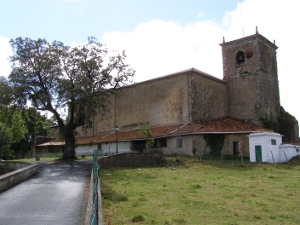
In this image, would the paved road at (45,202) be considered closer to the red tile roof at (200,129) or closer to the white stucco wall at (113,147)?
the red tile roof at (200,129)

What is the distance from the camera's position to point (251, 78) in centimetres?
3866

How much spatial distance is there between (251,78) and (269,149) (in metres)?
13.1

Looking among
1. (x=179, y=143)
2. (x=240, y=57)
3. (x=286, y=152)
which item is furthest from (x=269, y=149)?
(x=240, y=57)

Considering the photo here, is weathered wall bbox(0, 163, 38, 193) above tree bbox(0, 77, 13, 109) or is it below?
below

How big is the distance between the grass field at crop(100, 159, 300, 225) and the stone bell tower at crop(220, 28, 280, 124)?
16219 mm

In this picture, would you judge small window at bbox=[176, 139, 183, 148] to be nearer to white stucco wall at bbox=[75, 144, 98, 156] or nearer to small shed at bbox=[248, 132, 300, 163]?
small shed at bbox=[248, 132, 300, 163]

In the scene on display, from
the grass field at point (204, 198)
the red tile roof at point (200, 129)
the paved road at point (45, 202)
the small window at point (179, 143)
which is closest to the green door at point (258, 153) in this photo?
the red tile roof at point (200, 129)

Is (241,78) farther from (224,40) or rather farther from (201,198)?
(201,198)

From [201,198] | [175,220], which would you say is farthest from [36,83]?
[175,220]

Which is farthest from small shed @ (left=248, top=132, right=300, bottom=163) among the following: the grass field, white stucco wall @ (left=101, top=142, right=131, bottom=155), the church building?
white stucco wall @ (left=101, top=142, right=131, bottom=155)

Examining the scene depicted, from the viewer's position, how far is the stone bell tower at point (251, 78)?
38.1 m

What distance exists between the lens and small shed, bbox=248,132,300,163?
27581 millimetres

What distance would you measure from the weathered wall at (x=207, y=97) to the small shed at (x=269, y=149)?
8.15 meters

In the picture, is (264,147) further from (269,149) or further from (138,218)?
(138,218)
